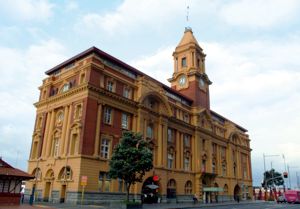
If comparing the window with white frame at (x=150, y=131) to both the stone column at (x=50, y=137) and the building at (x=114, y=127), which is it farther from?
the stone column at (x=50, y=137)

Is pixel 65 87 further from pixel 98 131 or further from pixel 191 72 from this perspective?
pixel 191 72

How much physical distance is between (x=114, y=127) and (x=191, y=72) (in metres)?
26.9

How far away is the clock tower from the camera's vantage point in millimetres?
60156

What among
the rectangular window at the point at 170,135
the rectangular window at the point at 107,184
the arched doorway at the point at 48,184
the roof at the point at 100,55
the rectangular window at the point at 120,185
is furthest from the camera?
the rectangular window at the point at 170,135

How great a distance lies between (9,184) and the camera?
95.5 feet

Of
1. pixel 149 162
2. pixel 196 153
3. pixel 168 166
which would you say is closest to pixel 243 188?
pixel 196 153

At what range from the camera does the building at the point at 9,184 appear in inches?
1111

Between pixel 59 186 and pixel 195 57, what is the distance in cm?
3997

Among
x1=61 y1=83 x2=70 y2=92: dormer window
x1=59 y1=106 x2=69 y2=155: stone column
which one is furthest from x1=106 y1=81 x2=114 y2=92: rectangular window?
x1=59 y1=106 x2=69 y2=155: stone column

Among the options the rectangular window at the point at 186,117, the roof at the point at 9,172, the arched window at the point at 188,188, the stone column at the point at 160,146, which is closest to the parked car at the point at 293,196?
the arched window at the point at 188,188

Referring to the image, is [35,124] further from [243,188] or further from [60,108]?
[243,188]

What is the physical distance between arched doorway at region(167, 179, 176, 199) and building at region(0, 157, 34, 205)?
24.5 metres

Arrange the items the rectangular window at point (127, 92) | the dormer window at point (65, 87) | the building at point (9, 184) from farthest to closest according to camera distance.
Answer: the rectangular window at point (127, 92)
the dormer window at point (65, 87)
the building at point (9, 184)

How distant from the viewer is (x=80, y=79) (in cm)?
3916
